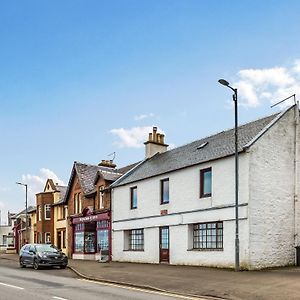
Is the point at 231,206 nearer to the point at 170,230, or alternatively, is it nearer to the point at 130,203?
the point at 170,230

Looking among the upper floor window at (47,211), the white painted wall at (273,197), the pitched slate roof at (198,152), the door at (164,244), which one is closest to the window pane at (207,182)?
the pitched slate roof at (198,152)

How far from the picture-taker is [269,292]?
1563 centimetres

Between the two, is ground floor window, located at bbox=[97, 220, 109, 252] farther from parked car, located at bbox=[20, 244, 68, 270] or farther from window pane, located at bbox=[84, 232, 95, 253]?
parked car, located at bbox=[20, 244, 68, 270]

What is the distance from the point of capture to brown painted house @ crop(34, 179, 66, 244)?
5109 cm

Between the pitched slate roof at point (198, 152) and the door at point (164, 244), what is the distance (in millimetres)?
3573

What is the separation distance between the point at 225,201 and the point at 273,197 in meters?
2.45

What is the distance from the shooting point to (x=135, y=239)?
112 feet

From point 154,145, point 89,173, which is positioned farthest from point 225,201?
point 89,173

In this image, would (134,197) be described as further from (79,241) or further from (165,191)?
(79,241)

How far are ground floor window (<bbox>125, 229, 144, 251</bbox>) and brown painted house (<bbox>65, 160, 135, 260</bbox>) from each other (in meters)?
2.24

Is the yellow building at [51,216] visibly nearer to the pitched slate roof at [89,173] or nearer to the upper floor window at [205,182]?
the pitched slate roof at [89,173]

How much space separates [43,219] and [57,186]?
399 cm

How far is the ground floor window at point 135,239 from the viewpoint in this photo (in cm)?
3357

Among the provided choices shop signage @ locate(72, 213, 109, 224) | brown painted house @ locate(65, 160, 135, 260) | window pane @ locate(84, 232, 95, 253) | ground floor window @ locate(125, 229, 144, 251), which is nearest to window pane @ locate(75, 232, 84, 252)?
brown painted house @ locate(65, 160, 135, 260)
